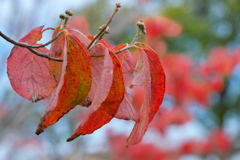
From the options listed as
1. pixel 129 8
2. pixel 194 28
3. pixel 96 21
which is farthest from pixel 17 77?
pixel 194 28

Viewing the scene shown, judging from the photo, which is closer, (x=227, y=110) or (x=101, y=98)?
(x=101, y=98)

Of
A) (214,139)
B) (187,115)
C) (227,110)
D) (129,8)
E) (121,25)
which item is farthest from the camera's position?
(227,110)

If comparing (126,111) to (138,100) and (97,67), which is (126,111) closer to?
(97,67)

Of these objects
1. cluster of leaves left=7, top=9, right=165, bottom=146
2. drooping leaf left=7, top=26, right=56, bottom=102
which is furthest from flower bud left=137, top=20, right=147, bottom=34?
drooping leaf left=7, top=26, right=56, bottom=102

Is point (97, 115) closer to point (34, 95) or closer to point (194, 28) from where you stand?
point (34, 95)

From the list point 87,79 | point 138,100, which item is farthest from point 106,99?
point 138,100

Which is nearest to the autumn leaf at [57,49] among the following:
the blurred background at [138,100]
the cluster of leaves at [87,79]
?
the cluster of leaves at [87,79]
